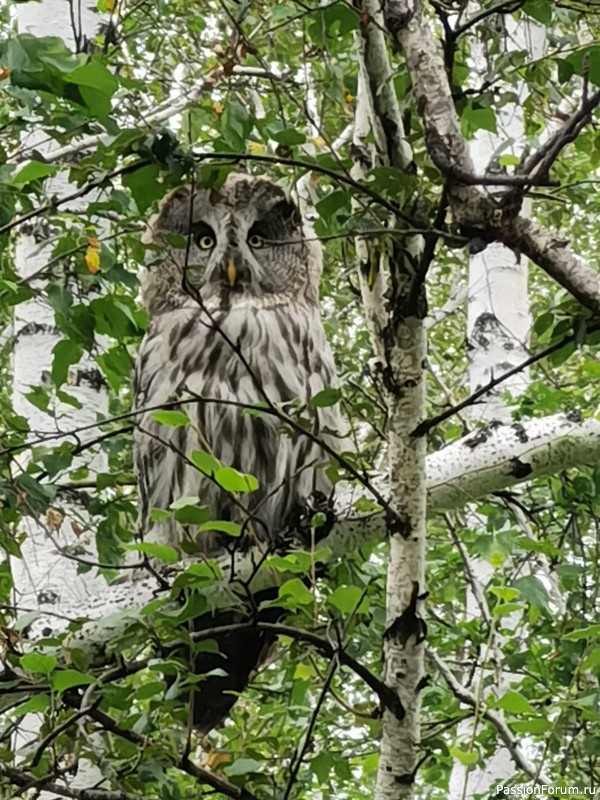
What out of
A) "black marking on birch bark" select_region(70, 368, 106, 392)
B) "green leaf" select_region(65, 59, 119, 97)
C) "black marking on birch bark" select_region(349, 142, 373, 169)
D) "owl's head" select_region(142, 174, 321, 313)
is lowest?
"green leaf" select_region(65, 59, 119, 97)

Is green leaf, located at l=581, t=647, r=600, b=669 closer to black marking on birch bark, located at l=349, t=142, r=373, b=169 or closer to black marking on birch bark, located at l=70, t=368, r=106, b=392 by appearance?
black marking on birch bark, located at l=349, t=142, r=373, b=169

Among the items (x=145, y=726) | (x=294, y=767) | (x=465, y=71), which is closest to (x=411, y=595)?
(x=294, y=767)

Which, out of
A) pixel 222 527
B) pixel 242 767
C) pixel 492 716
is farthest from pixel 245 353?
pixel 222 527

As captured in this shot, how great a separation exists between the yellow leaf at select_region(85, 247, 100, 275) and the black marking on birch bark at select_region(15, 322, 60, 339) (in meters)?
1.13

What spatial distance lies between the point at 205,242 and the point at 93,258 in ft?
3.71

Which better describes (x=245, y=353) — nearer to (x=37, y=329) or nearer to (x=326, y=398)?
(x=37, y=329)

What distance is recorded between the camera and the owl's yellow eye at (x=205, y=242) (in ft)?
8.57

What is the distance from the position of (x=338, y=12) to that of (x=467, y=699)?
3.53 ft

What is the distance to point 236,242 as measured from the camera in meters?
2.56

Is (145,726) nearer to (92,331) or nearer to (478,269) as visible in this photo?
(92,331)

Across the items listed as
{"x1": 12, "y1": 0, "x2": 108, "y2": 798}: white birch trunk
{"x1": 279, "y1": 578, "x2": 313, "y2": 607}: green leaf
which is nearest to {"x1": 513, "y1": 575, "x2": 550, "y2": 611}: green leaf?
{"x1": 279, "y1": 578, "x2": 313, "y2": 607}: green leaf

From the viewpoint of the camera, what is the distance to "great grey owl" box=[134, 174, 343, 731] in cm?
237

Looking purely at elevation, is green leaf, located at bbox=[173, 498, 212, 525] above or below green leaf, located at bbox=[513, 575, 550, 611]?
below

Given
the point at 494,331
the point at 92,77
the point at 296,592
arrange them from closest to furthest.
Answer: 1. the point at 92,77
2. the point at 296,592
3. the point at 494,331
